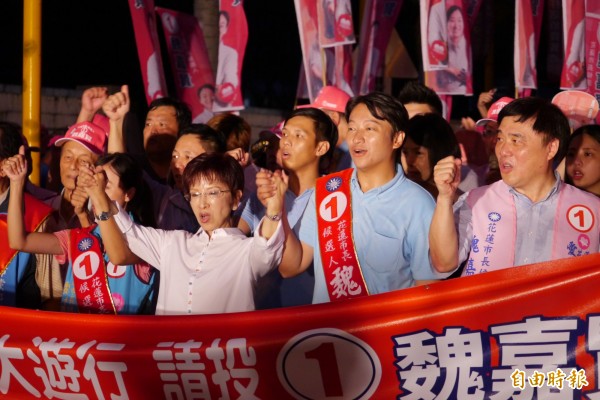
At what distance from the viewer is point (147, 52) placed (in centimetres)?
815

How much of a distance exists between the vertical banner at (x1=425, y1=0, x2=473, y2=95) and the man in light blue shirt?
4.73 meters

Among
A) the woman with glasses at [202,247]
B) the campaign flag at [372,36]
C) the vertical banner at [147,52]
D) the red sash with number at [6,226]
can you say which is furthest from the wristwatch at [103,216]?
the campaign flag at [372,36]

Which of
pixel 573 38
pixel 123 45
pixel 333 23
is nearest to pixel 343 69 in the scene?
pixel 333 23

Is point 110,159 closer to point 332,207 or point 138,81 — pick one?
point 332,207

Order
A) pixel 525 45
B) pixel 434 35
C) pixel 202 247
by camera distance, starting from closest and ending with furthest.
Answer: pixel 202 247, pixel 434 35, pixel 525 45

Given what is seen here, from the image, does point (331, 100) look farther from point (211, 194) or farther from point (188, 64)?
point (188, 64)

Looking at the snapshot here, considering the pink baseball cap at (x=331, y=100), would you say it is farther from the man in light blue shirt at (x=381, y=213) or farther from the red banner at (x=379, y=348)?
the red banner at (x=379, y=348)

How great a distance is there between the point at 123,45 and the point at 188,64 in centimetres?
585

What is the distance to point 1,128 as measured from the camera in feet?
17.3

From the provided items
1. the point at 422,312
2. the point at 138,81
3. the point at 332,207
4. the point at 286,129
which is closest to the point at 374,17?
the point at 138,81

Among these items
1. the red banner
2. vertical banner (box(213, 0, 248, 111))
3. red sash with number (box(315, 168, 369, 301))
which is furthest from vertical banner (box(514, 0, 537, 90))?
the red banner

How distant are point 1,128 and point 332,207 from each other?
2.07 metres

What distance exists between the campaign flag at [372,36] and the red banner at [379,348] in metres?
7.34

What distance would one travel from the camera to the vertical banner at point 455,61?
921cm
